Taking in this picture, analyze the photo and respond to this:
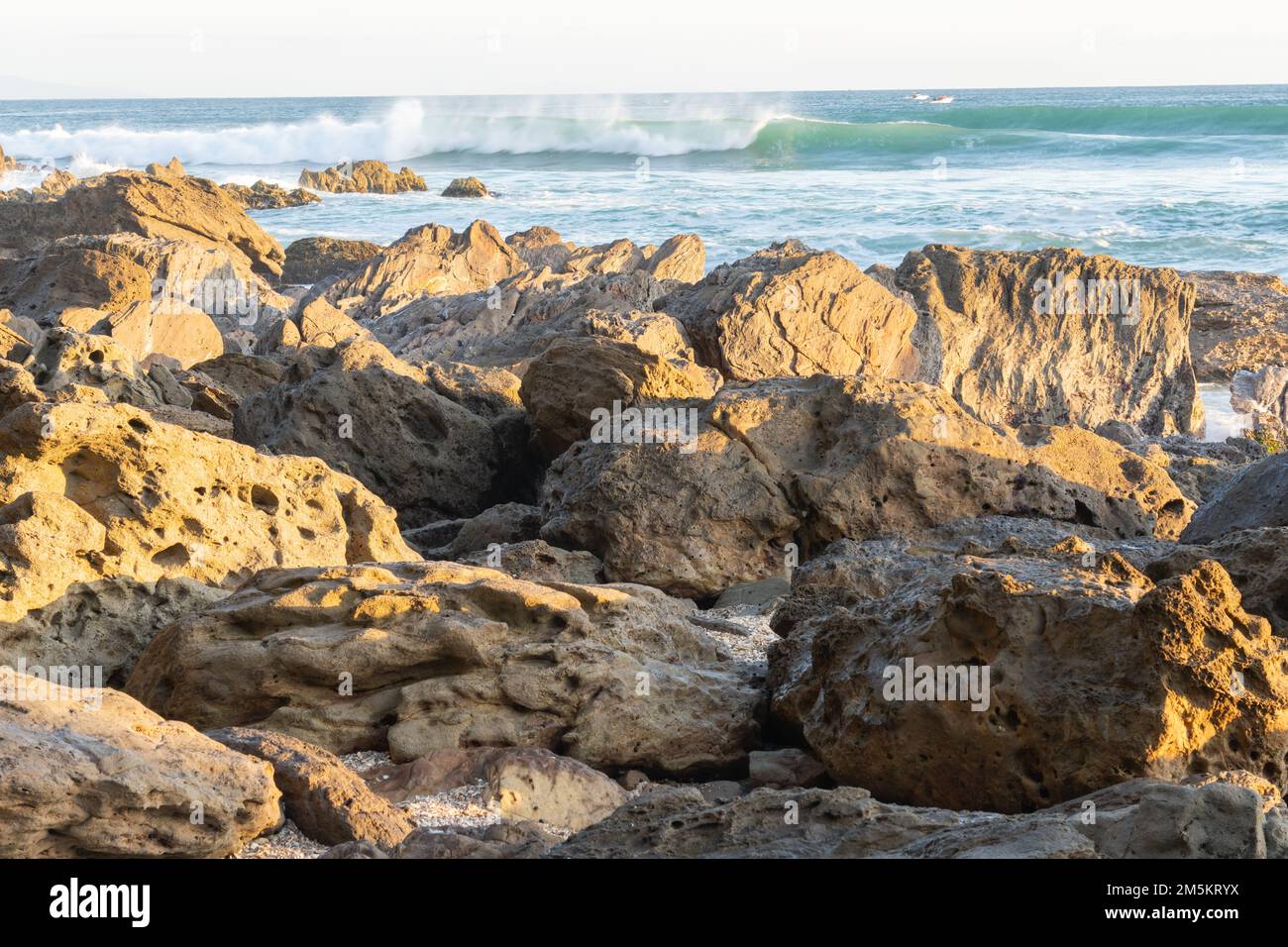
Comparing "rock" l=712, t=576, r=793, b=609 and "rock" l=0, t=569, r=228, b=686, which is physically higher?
"rock" l=0, t=569, r=228, b=686

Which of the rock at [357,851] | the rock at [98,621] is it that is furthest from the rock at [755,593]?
the rock at [357,851]

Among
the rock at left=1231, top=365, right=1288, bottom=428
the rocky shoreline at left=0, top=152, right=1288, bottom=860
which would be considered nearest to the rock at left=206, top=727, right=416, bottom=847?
the rocky shoreline at left=0, top=152, right=1288, bottom=860

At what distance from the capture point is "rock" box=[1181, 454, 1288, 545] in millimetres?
6555

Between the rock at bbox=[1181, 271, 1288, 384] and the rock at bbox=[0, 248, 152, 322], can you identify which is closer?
the rock at bbox=[0, 248, 152, 322]

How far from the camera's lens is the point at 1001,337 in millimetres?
12945

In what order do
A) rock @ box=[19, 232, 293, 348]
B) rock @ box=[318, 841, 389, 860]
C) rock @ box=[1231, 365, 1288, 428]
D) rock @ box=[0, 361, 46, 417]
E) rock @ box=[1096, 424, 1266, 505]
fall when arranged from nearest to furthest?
1. rock @ box=[318, 841, 389, 860]
2. rock @ box=[0, 361, 46, 417]
3. rock @ box=[1096, 424, 1266, 505]
4. rock @ box=[19, 232, 293, 348]
5. rock @ box=[1231, 365, 1288, 428]

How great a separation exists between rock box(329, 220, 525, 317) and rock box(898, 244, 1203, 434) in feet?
23.2

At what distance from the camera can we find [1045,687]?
418 cm

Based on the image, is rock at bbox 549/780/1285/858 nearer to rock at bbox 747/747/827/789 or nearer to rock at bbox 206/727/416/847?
rock at bbox 206/727/416/847

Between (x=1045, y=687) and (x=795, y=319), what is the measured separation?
6495mm

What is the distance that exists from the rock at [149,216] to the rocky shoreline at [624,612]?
34.8ft

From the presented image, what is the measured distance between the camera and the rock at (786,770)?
15.3 feet

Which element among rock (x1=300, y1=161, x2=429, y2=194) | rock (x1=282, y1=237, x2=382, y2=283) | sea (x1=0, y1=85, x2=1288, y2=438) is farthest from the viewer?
rock (x1=300, y1=161, x2=429, y2=194)

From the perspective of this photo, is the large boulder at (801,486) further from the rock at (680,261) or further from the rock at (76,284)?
the rock at (680,261)
